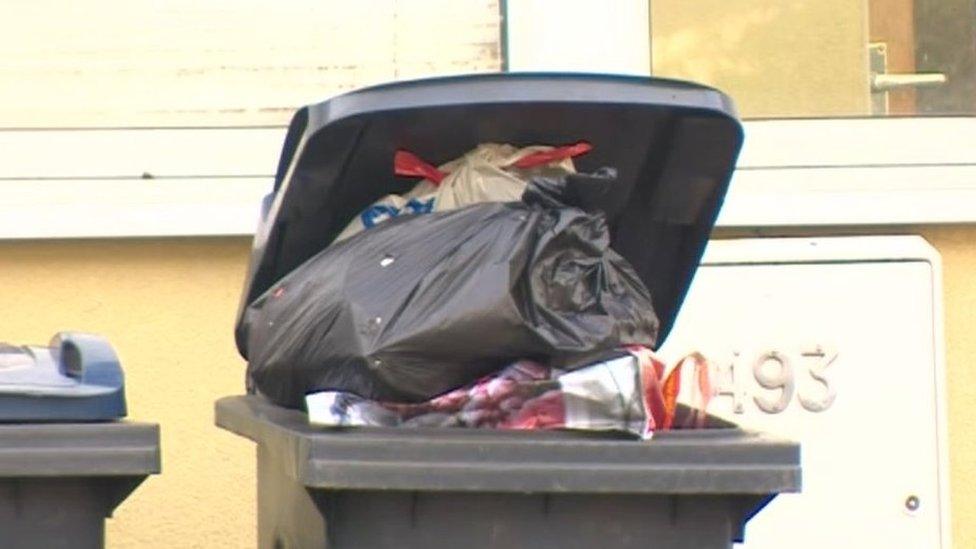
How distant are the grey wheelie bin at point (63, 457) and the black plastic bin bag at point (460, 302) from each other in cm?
31

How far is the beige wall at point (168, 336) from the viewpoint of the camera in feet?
16.6

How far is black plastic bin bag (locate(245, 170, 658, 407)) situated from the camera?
300cm

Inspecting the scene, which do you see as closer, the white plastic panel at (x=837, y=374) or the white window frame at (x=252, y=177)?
the white plastic panel at (x=837, y=374)

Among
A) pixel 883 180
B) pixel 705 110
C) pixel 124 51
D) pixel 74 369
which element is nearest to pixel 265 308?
pixel 74 369

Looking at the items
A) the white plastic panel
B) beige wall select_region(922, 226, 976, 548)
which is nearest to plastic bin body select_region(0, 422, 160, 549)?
the white plastic panel

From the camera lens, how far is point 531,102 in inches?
126

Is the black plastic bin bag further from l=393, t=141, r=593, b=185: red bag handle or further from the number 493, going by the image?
the number 493

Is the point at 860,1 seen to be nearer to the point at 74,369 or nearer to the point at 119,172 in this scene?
the point at 119,172

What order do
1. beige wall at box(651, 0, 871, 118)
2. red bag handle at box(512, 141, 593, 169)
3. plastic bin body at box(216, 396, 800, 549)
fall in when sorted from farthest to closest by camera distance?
beige wall at box(651, 0, 871, 118) < red bag handle at box(512, 141, 593, 169) < plastic bin body at box(216, 396, 800, 549)

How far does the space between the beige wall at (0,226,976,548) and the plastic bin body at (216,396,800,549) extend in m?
2.16

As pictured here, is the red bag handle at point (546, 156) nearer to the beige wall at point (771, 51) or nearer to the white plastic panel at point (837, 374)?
the white plastic panel at point (837, 374)

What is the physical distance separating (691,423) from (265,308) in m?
0.76

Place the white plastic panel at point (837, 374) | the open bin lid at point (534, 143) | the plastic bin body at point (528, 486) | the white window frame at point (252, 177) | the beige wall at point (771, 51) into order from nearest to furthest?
the plastic bin body at point (528, 486) → the open bin lid at point (534, 143) → the white plastic panel at point (837, 374) → the white window frame at point (252, 177) → the beige wall at point (771, 51)

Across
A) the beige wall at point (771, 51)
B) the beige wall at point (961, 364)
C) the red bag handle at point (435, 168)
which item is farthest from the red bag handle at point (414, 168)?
the beige wall at point (961, 364)
